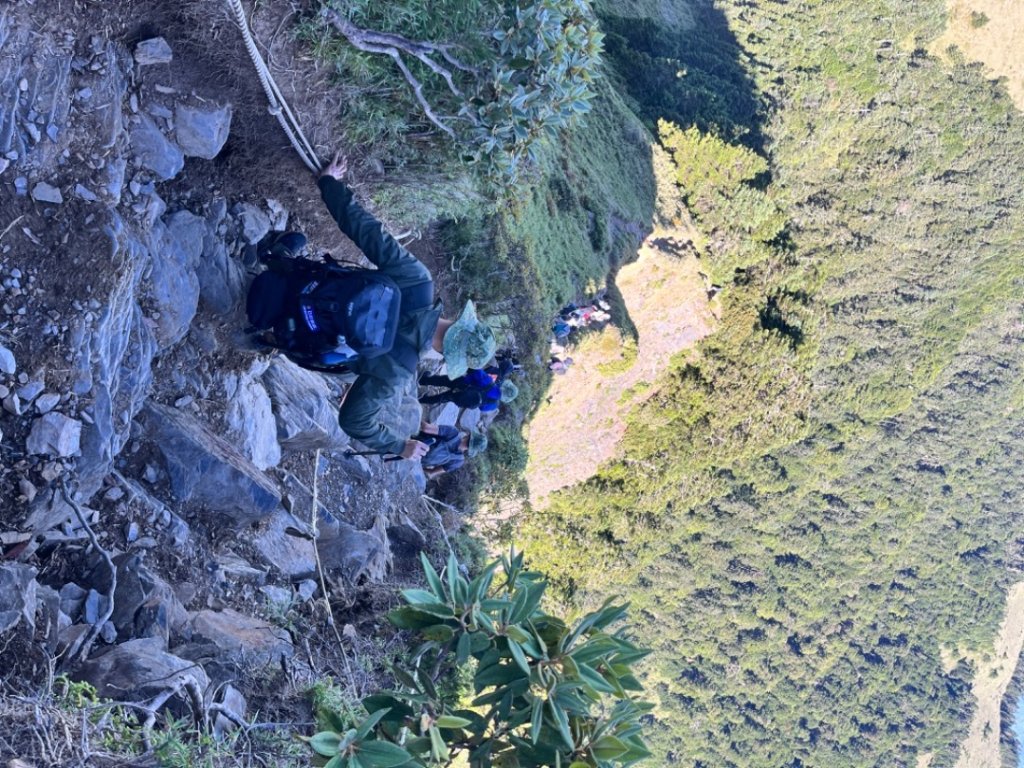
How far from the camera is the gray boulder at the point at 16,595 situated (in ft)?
9.26

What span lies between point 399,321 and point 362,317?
14.5 inches

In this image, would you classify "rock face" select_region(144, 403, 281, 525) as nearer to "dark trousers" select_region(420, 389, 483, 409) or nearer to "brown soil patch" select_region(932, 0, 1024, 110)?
"dark trousers" select_region(420, 389, 483, 409)

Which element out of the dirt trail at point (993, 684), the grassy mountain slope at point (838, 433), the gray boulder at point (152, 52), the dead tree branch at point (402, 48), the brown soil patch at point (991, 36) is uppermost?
the brown soil patch at point (991, 36)

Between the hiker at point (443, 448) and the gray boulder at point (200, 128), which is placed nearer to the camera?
the gray boulder at point (200, 128)

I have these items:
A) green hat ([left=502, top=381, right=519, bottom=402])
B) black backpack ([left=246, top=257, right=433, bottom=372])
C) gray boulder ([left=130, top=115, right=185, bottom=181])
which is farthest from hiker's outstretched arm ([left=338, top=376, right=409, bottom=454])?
green hat ([left=502, top=381, right=519, bottom=402])

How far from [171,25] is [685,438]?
17.0 metres

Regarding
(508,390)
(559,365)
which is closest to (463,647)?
(508,390)

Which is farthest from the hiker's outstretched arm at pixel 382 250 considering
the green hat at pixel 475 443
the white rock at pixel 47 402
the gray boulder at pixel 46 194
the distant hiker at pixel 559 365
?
the distant hiker at pixel 559 365

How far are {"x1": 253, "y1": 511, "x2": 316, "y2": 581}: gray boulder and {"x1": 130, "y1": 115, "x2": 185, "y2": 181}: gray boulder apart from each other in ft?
8.32

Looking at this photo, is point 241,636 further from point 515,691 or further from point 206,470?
point 515,691

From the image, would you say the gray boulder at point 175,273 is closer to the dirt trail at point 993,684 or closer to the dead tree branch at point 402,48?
the dead tree branch at point 402,48

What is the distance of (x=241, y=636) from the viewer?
4.14 metres

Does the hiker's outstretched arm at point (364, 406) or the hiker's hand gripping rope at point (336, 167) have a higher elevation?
the hiker's hand gripping rope at point (336, 167)

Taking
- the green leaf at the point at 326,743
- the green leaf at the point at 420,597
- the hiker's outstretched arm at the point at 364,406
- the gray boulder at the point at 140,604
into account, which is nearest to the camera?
the green leaf at the point at 326,743
